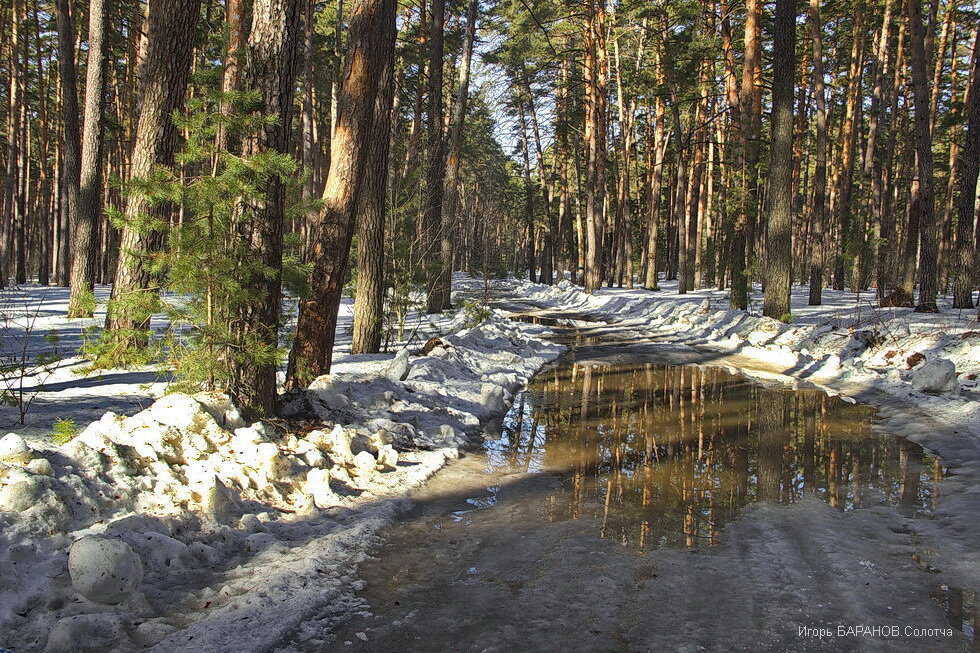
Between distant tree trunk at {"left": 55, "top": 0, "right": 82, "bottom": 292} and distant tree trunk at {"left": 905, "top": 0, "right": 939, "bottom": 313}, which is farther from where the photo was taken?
distant tree trunk at {"left": 55, "top": 0, "right": 82, "bottom": 292}

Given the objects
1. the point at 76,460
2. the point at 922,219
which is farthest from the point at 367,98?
the point at 922,219

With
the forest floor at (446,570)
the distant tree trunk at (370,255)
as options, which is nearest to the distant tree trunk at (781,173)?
the forest floor at (446,570)

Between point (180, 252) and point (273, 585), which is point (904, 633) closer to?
point (273, 585)

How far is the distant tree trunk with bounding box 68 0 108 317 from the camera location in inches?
417

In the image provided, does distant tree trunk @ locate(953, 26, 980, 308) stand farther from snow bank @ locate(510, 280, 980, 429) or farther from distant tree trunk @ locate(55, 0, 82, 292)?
distant tree trunk @ locate(55, 0, 82, 292)

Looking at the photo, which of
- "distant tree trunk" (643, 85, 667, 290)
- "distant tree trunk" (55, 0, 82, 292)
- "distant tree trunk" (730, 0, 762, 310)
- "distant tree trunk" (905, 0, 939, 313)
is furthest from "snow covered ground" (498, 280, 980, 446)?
"distant tree trunk" (55, 0, 82, 292)

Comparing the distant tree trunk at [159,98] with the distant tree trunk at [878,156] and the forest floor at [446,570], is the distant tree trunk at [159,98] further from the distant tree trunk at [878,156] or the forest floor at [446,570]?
the distant tree trunk at [878,156]

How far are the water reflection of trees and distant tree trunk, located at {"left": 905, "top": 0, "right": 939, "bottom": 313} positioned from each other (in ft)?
24.1

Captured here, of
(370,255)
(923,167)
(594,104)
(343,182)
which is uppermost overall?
(594,104)

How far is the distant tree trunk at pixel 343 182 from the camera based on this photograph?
6773 millimetres

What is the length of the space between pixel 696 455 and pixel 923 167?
1272cm

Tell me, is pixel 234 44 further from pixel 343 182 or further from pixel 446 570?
pixel 446 570

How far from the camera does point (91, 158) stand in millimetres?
11078

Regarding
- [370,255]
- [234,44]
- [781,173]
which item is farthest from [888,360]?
[234,44]
